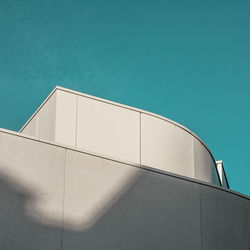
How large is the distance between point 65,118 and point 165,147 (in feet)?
10.4

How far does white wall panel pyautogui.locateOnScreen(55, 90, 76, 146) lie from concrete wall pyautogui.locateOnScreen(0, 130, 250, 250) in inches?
86.7

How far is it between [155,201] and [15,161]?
3.46 meters

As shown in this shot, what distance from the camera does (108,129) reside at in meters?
15.2

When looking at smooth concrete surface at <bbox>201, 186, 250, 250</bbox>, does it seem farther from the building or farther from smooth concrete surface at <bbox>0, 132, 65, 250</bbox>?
smooth concrete surface at <bbox>0, 132, 65, 250</bbox>

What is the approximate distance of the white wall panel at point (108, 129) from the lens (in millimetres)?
14820

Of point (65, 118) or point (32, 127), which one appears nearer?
point (65, 118)

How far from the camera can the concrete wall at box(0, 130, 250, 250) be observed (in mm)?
10938

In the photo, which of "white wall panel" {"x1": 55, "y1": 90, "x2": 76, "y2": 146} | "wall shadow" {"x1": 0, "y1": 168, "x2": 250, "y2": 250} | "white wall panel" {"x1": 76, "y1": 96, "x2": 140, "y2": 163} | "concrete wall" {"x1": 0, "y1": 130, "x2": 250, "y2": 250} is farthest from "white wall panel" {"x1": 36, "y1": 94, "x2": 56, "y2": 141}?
"wall shadow" {"x1": 0, "y1": 168, "x2": 250, "y2": 250}

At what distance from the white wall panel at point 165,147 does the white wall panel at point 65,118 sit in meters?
2.14

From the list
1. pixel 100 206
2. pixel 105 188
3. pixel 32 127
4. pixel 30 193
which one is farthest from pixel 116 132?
pixel 30 193

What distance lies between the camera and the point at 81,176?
39.5 ft

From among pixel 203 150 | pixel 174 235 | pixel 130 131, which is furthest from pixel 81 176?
pixel 203 150

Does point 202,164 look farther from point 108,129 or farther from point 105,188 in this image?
point 105,188

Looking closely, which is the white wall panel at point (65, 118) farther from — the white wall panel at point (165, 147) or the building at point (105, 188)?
the white wall panel at point (165, 147)
